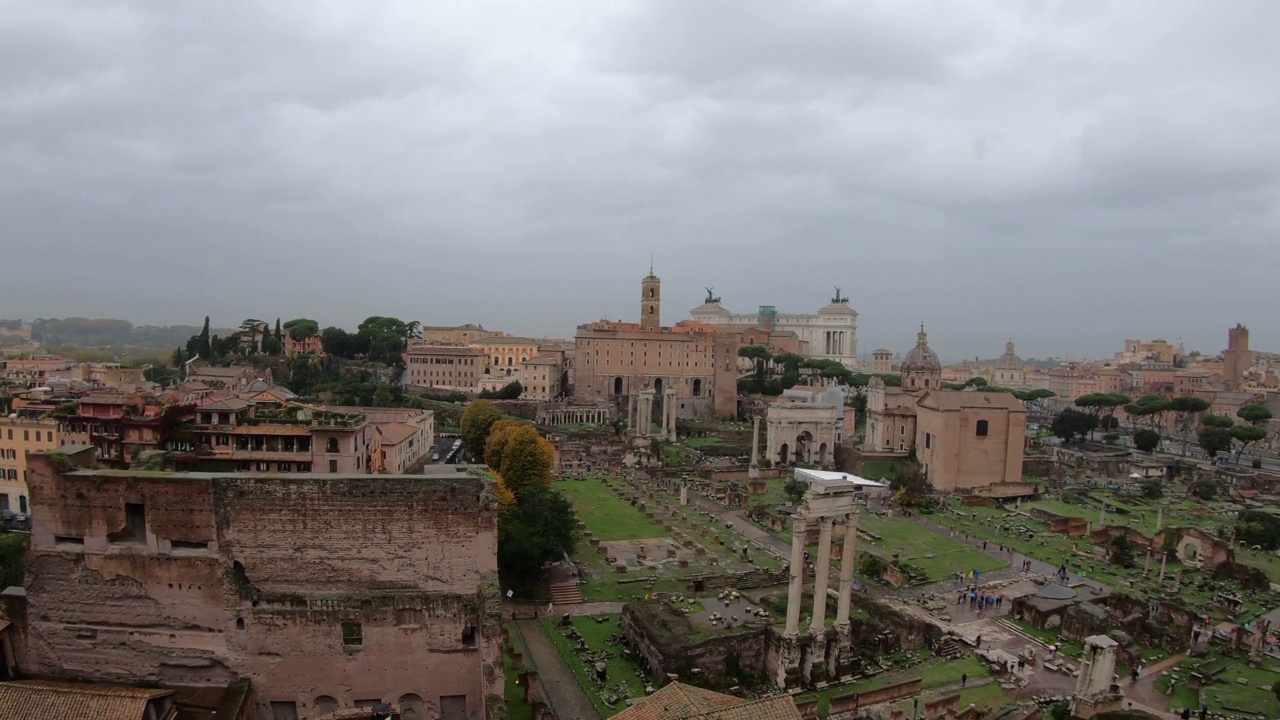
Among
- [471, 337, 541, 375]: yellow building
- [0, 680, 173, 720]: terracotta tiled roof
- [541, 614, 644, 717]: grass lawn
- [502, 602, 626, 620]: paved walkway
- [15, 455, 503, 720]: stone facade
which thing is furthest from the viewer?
[471, 337, 541, 375]: yellow building

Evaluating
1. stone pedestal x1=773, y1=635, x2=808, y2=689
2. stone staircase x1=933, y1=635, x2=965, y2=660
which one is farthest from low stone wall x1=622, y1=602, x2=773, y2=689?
stone staircase x1=933, y1=635, x2=965, y2=660

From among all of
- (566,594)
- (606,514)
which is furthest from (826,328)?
(566,594)

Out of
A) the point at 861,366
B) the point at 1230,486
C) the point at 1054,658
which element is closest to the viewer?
the point at 1054,658

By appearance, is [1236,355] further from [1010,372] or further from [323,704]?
[323,704]

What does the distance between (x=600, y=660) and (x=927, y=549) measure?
2186 centimetres

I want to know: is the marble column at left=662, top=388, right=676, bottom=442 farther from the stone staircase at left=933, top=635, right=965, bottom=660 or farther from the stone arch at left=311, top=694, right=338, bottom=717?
the stone arch at left=311, top=694, right=338, bottom=717

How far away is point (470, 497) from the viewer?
18.9m

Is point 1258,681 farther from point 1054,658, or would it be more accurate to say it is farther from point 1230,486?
point 1230,486

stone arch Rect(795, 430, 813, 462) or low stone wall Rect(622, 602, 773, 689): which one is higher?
stone arch Rect(795, 430, 813, 462)

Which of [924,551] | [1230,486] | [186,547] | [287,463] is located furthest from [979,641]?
[1230,486]

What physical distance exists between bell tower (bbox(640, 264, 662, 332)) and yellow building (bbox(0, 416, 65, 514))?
209 feet

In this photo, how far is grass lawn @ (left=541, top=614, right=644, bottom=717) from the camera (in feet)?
74.5

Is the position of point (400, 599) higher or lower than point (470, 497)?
lower

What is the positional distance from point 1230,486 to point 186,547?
2681 inches
